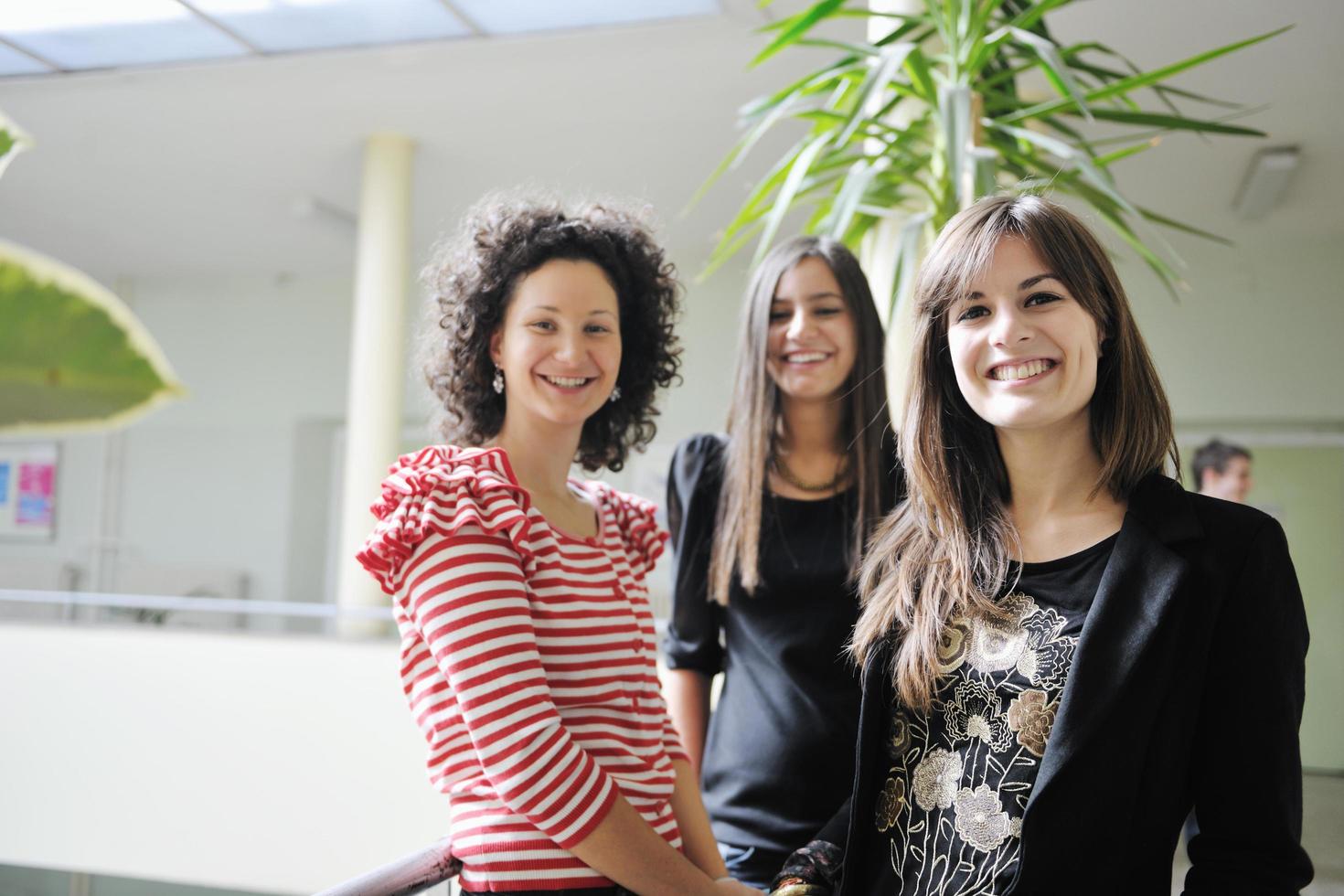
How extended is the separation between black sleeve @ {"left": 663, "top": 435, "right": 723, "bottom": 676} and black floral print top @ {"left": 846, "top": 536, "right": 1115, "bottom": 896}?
53 centimetres

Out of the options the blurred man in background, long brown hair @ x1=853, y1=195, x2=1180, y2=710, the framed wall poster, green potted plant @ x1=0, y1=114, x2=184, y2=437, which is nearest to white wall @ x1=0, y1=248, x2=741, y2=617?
the framed wall poster

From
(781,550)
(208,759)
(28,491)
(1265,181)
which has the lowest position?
(208,759)

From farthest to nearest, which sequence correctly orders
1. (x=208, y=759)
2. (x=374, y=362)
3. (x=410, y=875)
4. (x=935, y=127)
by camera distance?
(x=374, y=362) < (x=208, y=759) < (x=935, y=127) < (x=410, y=875)

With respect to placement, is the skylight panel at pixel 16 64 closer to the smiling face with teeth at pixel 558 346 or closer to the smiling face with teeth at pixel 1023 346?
the smiling face with teeth at pixel 558 346

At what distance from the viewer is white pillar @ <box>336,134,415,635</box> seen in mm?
6043

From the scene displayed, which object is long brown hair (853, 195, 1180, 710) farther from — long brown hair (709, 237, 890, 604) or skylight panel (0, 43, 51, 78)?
skylight panel (0, 43, 51, 78)

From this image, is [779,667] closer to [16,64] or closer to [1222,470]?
[1222,470]

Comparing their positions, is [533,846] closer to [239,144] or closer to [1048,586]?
[1048,586]

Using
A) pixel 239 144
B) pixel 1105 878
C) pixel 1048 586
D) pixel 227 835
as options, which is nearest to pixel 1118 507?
pixel 1048 586

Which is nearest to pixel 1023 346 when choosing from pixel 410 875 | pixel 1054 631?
pixel 1054 631

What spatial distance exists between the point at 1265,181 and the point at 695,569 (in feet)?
17.2

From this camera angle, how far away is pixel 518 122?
561 cm

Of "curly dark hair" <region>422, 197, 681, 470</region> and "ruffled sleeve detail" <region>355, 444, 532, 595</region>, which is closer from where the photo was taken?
"ruffled sleeve detail" <region>355, 444, 532, 595</region>

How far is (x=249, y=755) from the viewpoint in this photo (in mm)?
5395
